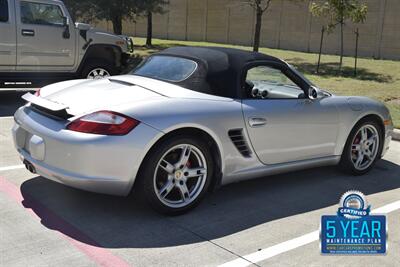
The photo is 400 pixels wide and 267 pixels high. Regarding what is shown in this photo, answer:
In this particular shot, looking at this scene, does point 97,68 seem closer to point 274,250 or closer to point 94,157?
point 94,157

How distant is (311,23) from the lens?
24719mm

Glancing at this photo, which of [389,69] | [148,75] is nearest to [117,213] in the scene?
[148,75]

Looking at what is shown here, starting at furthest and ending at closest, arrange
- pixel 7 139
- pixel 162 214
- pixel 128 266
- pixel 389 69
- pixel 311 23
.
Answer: pixel 311 23 → pixel 389 69 → pixel 7 139 → pixel 162 214 → pixel 128 266

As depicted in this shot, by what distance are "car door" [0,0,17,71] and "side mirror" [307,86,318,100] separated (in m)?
5.97

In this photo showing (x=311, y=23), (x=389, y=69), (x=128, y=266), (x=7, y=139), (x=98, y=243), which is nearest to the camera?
(x=128, y=266)

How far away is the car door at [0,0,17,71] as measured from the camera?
8.75 meters

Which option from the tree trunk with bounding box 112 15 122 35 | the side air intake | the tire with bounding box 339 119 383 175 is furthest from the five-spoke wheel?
the tree trunk with bounding box 112 15 122 35

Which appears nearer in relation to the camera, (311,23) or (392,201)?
(392,201)

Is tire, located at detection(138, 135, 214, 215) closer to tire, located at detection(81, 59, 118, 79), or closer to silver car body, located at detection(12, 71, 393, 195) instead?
silver car body, located at detection(12, 71, 393, 195)

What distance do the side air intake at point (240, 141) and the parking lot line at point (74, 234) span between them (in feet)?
4.98

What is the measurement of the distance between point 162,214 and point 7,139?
3371 mm

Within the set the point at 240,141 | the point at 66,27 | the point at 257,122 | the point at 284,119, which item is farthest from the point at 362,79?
the point at 240,141

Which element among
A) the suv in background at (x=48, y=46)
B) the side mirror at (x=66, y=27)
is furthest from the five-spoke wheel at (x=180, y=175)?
the side mirror at (x=66, y=27)

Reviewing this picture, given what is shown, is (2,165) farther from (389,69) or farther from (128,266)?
(389,69)
